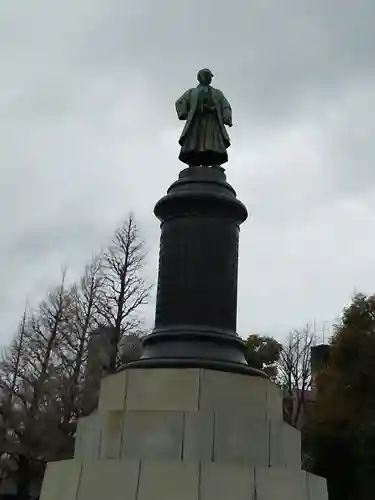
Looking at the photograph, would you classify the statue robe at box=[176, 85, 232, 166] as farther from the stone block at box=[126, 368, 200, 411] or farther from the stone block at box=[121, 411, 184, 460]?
the stone block at box=[121, 411, 184, 460]

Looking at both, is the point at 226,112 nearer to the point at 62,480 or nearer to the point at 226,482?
the point at 226,482

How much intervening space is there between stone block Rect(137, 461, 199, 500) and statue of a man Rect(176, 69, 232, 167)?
534cm

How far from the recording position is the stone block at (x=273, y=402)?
909cm

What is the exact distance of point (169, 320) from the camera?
387 inches

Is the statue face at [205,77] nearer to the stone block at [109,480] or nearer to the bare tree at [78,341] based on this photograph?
the stone block at [109,480]

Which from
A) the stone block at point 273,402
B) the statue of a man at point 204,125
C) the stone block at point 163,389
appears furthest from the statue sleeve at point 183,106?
the stone block at point 273,402

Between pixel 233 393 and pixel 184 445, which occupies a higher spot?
pixel 233 393

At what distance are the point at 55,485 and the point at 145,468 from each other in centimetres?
134

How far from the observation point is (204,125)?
11.1 meters

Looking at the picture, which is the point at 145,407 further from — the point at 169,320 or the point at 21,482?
the point at 21,482

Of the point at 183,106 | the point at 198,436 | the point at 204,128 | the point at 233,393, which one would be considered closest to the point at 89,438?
the point at 198,436

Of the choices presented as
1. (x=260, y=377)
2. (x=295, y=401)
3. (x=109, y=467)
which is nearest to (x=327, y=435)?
(x=295, y=401)

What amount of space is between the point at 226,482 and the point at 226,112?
631 cm

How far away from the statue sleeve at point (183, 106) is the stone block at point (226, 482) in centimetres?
612
